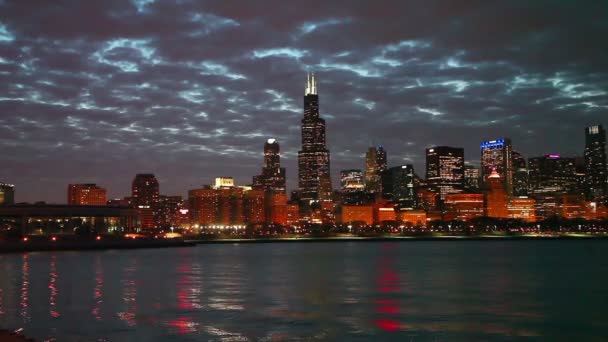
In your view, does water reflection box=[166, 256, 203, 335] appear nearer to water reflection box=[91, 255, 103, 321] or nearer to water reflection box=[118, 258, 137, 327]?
water reflection box=[118, 258, 137, 327]

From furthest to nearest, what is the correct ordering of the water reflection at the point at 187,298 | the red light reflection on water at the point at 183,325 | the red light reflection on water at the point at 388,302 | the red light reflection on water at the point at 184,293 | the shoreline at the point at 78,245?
the shoreline at the point at 78,245 → the red light reflection on water at the point at 184,293 → the red light reflection on water at the point at 388,302 → the water reflection at the point at 187,298 → the red light reflection on water at the point at 183,325

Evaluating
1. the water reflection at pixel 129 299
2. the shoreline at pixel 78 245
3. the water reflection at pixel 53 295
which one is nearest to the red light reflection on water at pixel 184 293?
the water reflection at pixel 129 299

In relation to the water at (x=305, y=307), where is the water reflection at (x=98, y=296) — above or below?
above

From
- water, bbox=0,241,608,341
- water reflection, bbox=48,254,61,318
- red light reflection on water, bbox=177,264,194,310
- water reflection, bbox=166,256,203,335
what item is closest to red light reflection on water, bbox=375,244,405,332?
water, bbox=0,241,608,341

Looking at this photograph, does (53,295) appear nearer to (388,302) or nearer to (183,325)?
(183,325)

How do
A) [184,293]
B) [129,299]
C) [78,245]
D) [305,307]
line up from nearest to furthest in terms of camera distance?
1. [305,307]
2. [129,299]
3. [184,293]
4. [78,245]

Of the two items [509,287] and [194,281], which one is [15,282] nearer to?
[194,281]

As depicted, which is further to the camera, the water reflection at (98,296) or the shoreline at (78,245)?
the shoreline at (78,245)

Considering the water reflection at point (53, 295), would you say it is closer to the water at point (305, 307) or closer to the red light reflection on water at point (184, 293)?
the water at point (305, 307)

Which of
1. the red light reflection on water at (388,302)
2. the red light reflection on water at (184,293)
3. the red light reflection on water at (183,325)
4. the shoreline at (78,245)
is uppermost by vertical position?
the shoreline at (78,245)

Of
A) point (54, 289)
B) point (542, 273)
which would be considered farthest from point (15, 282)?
point (542, 273)

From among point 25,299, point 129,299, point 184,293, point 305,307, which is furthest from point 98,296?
point 305,307

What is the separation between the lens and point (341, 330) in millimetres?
33969

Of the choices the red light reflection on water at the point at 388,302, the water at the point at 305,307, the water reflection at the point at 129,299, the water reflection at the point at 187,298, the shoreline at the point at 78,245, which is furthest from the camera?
the shoreline at the point at 78,245
